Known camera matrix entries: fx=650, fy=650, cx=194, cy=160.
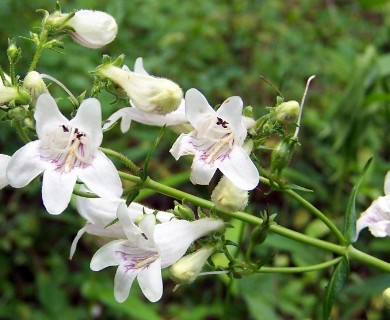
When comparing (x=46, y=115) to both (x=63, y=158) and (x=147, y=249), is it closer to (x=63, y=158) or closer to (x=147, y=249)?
(x=63, y=158)

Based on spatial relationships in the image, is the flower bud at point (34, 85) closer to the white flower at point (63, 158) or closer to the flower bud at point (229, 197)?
the white flower at point (63, 158)

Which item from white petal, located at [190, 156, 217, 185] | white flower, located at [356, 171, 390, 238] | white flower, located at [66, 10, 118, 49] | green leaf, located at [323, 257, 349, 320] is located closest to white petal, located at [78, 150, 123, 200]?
white petal, located at [190, 156, 217, 185]

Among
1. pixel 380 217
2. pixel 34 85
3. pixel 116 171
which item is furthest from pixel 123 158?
pixel 380 217

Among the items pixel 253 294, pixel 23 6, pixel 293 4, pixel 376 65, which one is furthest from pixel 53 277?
pixel 293 4

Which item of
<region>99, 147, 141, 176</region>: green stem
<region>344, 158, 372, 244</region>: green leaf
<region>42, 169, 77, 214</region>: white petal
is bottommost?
<region>344, 158, 372, 244</region>: green leaf

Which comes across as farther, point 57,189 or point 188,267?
point 188,267

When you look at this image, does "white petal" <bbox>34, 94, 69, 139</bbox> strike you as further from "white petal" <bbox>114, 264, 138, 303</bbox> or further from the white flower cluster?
"white petal" <bbox>114, 264, 138, 303</bbox>
